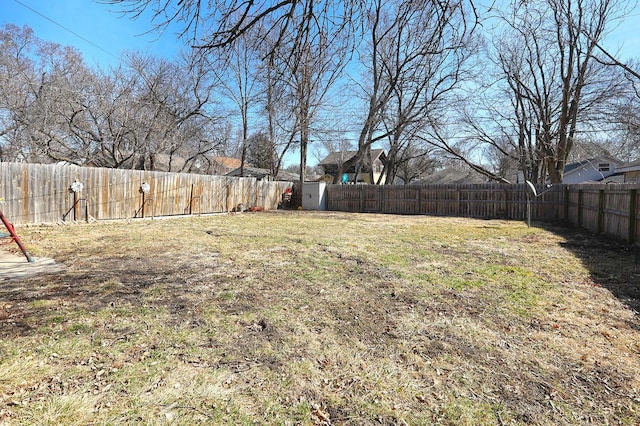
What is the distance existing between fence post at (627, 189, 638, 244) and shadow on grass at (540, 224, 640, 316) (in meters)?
0.18

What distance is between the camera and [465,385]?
6.20 feet

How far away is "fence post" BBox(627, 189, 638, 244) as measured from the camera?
6.00 metres

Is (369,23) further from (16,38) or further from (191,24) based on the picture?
(16,38)

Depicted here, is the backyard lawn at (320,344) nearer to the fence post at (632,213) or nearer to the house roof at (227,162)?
the fence post at (632,213)

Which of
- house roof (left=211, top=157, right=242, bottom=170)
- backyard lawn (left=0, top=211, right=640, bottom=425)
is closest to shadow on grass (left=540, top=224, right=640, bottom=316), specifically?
backyard lawn (left=0, top=211, right=640, bottom=425)

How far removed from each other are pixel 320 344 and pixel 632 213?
6.93 metres

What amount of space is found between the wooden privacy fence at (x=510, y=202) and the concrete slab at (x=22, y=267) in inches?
366

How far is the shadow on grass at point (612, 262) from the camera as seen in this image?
3.62m

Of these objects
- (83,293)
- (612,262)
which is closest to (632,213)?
(612,262)

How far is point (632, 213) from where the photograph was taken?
6094 mm

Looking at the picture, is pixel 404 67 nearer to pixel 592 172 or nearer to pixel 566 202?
pixel 566 202

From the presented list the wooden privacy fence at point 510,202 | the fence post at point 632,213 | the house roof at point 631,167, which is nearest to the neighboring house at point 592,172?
the house roof at point 631,167

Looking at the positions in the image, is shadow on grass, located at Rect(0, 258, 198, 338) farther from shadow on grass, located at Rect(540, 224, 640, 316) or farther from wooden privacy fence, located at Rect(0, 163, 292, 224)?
wooden privacy fence, located at Rect(0, 163, 292, 224)

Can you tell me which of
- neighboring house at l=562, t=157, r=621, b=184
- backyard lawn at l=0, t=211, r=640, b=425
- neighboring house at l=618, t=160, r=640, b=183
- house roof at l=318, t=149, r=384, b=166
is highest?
house roof at l=318, t=149, r=384, b=166
